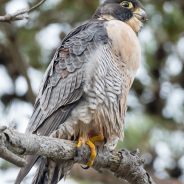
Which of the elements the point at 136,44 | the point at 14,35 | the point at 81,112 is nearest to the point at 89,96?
the point at 81,112

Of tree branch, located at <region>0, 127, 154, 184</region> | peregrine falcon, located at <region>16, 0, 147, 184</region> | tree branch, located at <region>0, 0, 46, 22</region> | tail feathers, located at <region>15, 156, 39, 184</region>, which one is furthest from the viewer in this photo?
peregrine falcon, located at <region>16, 0, 147, 184</region>

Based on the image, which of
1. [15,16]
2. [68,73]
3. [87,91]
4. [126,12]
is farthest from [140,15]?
[15,16]

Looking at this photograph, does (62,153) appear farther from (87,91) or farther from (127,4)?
(127,4)

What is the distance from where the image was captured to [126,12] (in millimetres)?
5520

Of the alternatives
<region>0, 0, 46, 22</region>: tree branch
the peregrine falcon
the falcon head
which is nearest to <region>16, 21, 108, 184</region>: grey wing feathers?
the peregrine falcon

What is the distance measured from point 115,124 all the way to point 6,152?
4.97ft

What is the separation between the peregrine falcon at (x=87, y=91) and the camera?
15.6 ft

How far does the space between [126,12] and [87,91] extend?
1024 millimetres

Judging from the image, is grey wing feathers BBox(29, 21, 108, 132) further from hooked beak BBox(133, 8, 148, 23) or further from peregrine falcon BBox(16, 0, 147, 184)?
hooked beak BBox(133, 8, 148, 23)

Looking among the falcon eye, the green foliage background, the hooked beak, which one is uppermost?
the falcon eye

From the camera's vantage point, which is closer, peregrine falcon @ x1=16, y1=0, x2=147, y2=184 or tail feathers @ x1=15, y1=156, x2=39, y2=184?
tail feathers @ x1=15, y1=156, x2=39, y2=184

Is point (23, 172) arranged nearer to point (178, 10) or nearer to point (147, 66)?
point (147, 66)

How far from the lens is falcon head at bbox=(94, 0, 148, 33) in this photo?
5.48 m

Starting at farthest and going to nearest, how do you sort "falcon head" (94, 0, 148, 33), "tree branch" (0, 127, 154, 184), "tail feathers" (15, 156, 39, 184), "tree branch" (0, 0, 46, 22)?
"falcon head" (94, 0, 148, 33) < "tail feathers" (15, 156, 39, 184) < "tree branch" (0, 0, 46, 22) < "tree branch" (0, 127, 154, 184)
